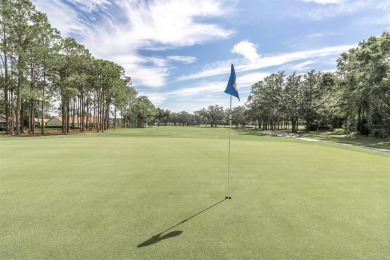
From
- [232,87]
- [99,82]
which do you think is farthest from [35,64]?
[232,87]

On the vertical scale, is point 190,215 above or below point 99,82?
below

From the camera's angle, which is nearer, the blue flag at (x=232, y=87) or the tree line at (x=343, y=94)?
the blue flag at (x=232, y=87)

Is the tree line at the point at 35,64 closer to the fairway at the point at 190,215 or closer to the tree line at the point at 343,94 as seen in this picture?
the fairway at the point at 190,215

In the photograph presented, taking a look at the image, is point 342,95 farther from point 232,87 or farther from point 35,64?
point 35,64

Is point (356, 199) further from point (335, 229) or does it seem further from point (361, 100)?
point (361, 100)

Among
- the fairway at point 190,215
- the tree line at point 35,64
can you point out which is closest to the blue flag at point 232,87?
the fairway at point 190,215

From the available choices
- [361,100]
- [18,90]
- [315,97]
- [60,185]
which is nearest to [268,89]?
[315,97]

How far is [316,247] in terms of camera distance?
482cm

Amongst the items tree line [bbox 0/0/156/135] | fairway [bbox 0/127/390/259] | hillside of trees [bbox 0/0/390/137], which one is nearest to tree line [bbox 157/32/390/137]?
hillside of trees [bbox 0/0/390/137]

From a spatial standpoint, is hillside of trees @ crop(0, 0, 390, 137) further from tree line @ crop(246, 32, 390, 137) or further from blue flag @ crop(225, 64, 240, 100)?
blue flag @ crop(225, 64, 240, 100)

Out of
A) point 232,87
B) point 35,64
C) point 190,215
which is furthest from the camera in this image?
point 35,64

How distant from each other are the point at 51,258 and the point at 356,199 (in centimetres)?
815

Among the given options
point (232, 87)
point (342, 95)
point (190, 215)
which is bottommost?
point (190, 215)

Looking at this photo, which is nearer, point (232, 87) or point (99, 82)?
point (232, 87)
